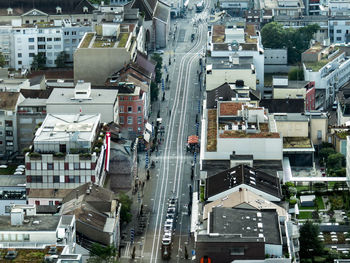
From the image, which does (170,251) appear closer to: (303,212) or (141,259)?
(141,259)

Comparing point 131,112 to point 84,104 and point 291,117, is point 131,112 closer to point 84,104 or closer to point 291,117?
point 84,104

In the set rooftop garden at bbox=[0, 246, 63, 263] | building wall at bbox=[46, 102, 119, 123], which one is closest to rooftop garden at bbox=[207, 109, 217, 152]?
building wall at bbox=[46, 102, 119, 123]

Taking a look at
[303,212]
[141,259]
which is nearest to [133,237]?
[141,259]

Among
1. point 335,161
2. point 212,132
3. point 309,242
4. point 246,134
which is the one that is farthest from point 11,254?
point 335,161

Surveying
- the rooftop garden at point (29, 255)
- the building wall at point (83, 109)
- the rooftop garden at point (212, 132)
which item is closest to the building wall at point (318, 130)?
the rooftop garden at point (212, 132)

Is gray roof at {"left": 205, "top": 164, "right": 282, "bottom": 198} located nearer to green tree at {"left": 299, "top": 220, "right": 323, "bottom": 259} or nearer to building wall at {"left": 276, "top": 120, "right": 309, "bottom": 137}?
green tree at {"left": 299, "top": 220, "right": 323, "bottom": 259}

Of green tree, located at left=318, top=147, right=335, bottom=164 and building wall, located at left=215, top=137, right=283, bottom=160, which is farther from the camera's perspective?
green tree, located at left=318, top=147, right=335, bottom=164
